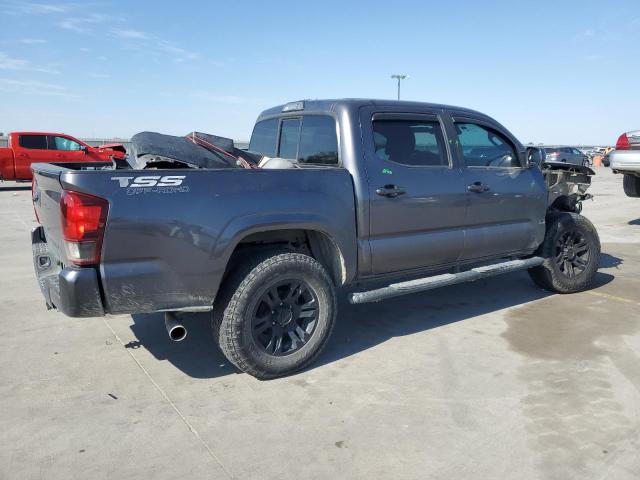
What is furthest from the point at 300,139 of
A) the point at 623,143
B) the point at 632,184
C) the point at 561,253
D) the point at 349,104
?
the point at 632,184

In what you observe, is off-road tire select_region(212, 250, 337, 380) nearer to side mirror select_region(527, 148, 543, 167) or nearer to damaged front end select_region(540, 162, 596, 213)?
side mirror select_region(527, 148, 543, 167)

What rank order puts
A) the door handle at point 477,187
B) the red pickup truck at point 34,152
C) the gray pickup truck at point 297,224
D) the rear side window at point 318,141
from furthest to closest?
the red pickup truck at point 34,152, the door handle at point 477,187, the rear side window at point 318,141, the gray pickup truck at point 297,224

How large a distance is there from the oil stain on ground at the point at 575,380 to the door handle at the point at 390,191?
1.54 m

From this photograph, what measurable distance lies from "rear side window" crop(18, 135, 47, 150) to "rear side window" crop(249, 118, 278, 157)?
14.4 meters

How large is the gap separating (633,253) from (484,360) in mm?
5383

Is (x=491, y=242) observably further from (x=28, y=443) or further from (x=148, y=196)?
(x=28, y=443)

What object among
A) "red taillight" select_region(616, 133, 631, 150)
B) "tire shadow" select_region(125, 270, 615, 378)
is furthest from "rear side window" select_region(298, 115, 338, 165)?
"red taillight" select_region(616, 133, 631, 150)

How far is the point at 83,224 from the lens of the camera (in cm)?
304

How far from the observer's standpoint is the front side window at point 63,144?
17.7 meters

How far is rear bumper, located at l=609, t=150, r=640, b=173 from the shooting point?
9.34 m

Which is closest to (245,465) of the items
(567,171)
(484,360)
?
(484,360)

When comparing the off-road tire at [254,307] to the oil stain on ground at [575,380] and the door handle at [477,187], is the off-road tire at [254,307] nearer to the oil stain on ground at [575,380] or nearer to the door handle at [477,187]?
the oil stain on ground at [575,380]

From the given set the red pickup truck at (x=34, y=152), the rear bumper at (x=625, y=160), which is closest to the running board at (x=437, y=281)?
the rear bumper at (x=625, y=160)

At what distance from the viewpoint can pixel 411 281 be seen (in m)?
4.45
